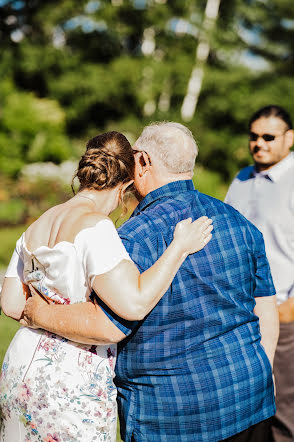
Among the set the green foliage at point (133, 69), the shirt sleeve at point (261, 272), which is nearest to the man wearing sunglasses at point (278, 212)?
the shirt sleeve at point (261, 272)

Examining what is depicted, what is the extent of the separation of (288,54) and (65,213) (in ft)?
91.4

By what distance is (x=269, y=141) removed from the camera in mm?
3543

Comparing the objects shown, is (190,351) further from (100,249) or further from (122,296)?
(100,249)

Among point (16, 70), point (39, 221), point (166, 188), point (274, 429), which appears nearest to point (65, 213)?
point (39, 221)

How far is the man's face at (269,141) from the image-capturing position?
139 inches

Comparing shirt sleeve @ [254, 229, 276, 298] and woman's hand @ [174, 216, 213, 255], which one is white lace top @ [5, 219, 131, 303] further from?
shirt sleeve @ [254, 229, 276, 298]

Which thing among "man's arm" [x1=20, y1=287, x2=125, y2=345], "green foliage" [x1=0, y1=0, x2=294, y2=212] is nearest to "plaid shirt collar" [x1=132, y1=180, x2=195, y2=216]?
"man's arm" [x1=20, y1=287, x2=125, y2=345]

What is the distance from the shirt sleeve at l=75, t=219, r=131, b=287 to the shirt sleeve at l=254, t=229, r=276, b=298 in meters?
0.69

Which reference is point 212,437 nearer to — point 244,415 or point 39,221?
point 244,415

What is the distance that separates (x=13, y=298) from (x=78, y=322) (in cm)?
52

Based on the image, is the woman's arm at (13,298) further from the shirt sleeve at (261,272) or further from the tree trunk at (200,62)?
the tree trunk at (200,62)

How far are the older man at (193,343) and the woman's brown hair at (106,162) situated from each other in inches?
7.4

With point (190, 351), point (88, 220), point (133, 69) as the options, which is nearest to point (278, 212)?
point (190, 351)

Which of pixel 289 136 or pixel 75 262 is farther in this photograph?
pixel 289 136
